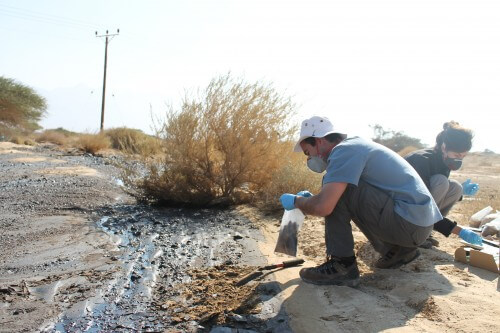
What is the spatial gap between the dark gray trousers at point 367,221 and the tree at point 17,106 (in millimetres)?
22337

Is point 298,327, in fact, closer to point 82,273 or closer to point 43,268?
point 82,273

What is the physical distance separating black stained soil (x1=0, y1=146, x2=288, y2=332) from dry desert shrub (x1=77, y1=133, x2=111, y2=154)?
44.0 feet

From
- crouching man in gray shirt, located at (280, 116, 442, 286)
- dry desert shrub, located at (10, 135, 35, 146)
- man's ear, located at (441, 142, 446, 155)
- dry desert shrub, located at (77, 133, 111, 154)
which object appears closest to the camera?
crouching man in gray shirt, located at (280, 116, 442, 286)

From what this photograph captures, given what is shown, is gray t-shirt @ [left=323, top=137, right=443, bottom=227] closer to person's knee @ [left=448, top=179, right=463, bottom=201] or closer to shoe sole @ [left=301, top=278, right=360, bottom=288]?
shoe sole @ [left=301, top=278, right=360, bottom=288]

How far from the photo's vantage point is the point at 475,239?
3.97 meters

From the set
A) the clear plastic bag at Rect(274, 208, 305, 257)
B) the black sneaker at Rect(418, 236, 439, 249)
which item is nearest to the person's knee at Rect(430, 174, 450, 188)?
the black sneaker at Rect(418, 236, 439, 249)

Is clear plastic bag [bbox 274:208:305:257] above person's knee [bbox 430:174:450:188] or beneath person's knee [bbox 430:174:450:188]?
beneath

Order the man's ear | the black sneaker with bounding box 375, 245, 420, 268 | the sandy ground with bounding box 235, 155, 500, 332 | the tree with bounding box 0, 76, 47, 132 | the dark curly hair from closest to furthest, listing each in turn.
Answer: the sandy ground with bounding box 235, 155, 500, 332, the black sneaker with bounding box 375, 245, 420, 268, the dark curly hair, the man's ear, the tree with bounding box 0, 76, 47, 132

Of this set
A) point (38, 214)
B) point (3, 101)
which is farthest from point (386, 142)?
point (38, 214)

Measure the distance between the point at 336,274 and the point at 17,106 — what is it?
23.2 metres

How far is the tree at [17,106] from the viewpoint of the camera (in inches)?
892

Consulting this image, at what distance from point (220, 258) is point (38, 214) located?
9.43ft

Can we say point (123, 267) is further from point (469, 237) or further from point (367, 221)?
point (469, 237)

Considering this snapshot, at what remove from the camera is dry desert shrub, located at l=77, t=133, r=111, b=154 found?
20188mm
